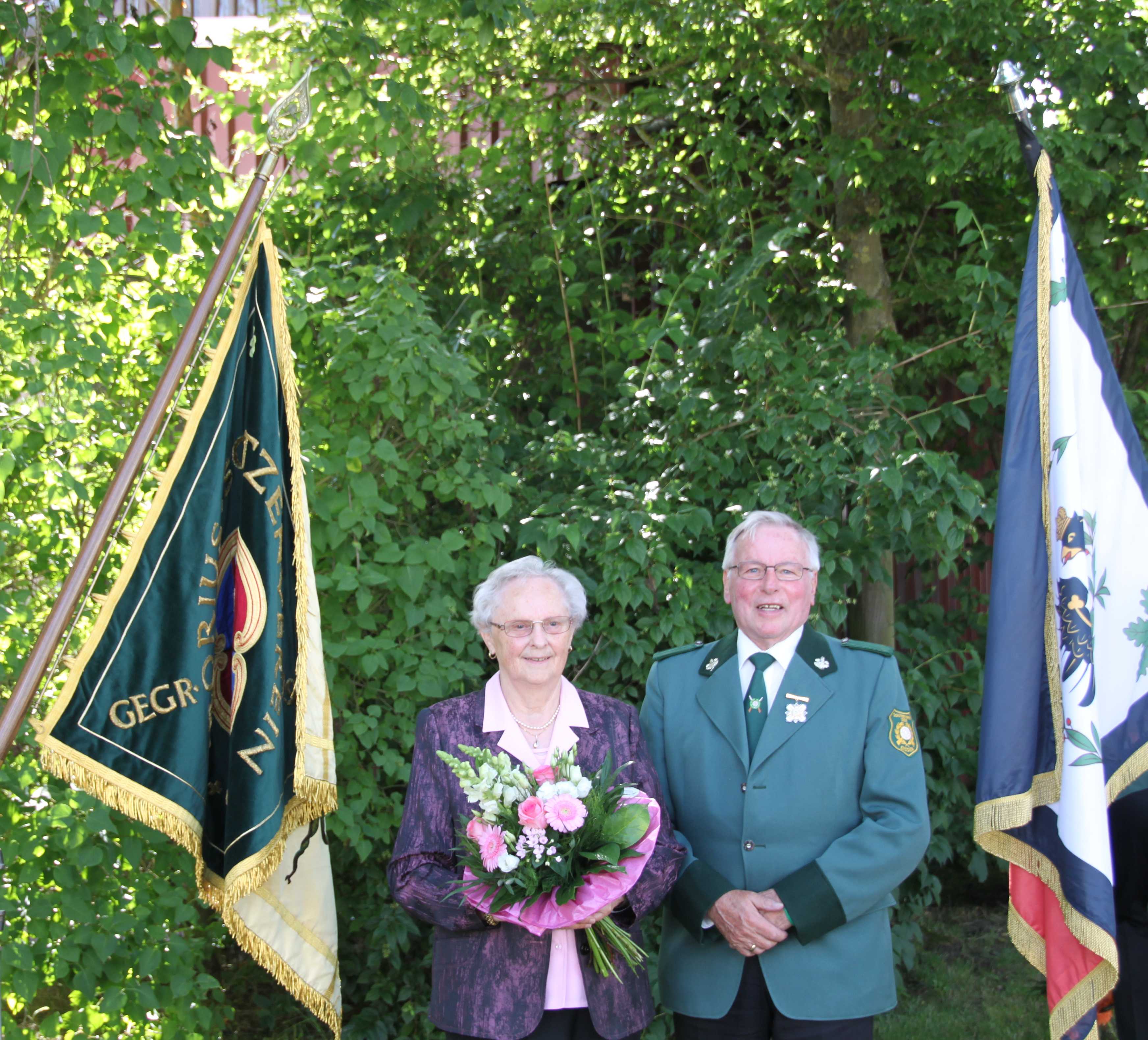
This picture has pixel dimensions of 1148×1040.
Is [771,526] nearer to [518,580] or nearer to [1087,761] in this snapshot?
[518,580]

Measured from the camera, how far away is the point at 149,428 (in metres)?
2.58

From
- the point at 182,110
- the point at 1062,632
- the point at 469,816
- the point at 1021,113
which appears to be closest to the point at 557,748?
the point at 469,816

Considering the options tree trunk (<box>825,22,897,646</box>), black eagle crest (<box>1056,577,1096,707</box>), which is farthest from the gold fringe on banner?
tree trunk (<box>825,22,897,646</box>)

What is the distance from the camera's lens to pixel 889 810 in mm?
2697

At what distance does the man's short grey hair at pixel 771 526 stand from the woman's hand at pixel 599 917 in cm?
90

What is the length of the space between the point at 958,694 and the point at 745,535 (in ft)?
7.79

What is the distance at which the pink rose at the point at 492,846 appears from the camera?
2.33 metres

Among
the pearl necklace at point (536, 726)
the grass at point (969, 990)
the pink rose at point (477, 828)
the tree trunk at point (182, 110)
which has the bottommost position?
the grass at point (969, 990)

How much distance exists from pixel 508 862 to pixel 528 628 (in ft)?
1.84

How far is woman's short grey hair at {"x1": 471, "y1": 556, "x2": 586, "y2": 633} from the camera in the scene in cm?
274

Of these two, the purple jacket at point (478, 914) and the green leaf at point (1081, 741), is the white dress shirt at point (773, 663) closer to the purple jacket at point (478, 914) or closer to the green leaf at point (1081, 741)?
the purple jacket at point (478, 914)

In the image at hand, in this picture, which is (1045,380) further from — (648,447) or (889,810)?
(648,447)

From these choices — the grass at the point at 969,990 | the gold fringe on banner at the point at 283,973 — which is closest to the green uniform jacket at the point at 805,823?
the gold fringe on banner at the point at 283,973

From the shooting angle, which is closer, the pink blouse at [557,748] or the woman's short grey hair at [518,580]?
the pink blouse at [557,748]
